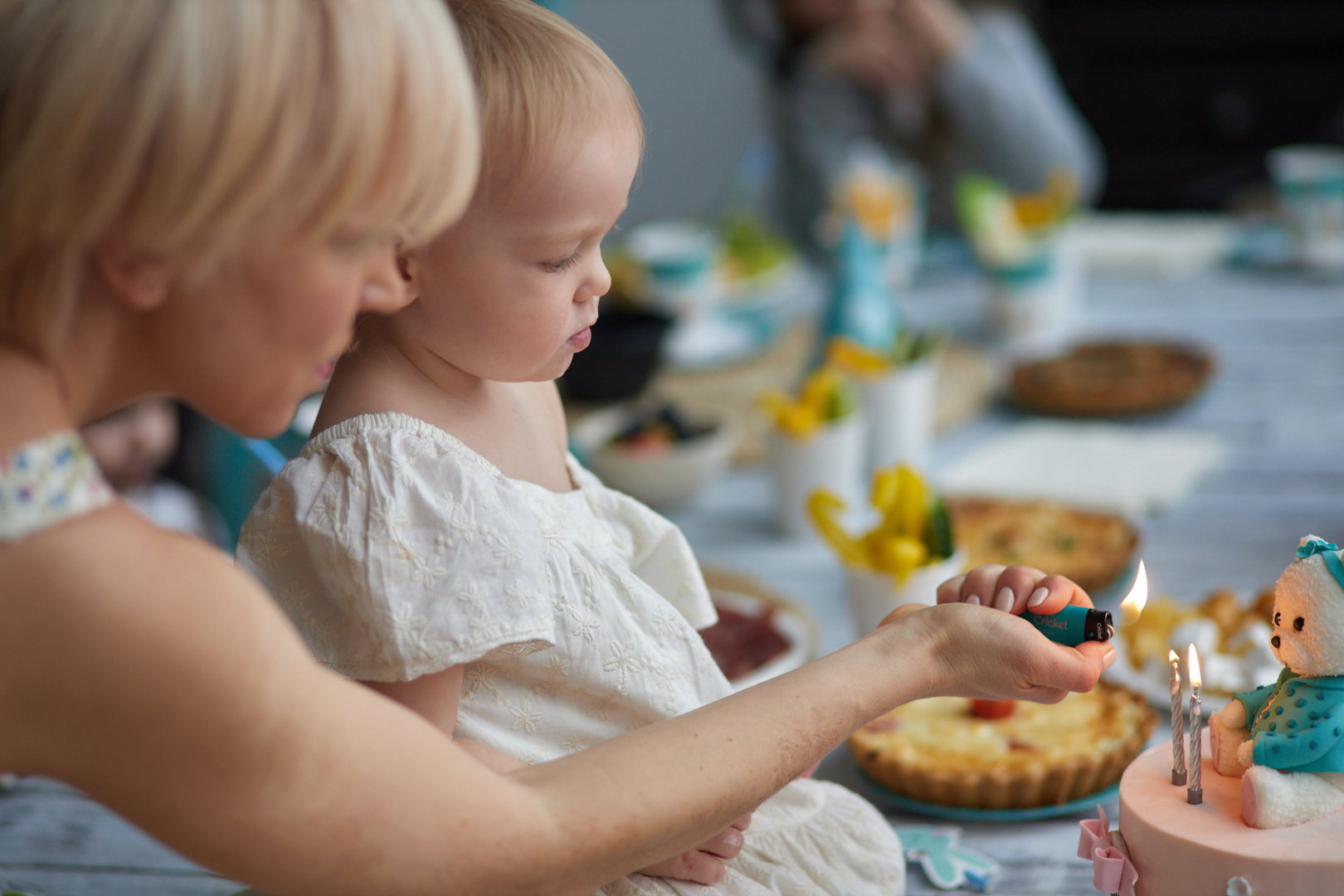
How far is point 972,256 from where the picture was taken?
9.27ft

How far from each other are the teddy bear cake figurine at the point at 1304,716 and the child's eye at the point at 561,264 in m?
0.48

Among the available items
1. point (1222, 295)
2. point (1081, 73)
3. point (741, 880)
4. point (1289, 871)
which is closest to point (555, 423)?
point (741, 880)

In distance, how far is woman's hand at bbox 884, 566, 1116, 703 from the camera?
72 cm

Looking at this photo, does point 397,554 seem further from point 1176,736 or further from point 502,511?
point 1176,736

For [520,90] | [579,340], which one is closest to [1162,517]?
[579,340]

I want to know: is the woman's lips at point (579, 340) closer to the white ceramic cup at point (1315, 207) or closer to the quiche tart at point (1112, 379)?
the quiche tart at point (1112, 379)

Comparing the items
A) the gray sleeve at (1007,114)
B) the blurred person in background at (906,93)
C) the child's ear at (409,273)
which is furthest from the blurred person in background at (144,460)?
the gray sleeve at (1007,114)

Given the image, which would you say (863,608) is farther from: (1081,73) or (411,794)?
(1081,73)

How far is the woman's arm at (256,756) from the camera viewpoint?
526mm

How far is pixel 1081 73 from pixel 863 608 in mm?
3953

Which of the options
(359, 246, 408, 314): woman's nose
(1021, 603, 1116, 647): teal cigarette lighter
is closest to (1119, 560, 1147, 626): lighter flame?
(1021, 603, 1116, 647): teal cigarette lighter

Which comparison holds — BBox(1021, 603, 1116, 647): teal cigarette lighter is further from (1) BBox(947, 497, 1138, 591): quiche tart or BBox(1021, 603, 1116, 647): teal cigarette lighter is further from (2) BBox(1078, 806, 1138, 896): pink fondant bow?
(1) BBox(947, 497, 1138, 591): quiche tart

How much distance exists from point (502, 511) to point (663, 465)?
90 centimetres

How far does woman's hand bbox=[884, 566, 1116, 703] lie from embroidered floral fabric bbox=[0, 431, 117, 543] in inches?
18.9
